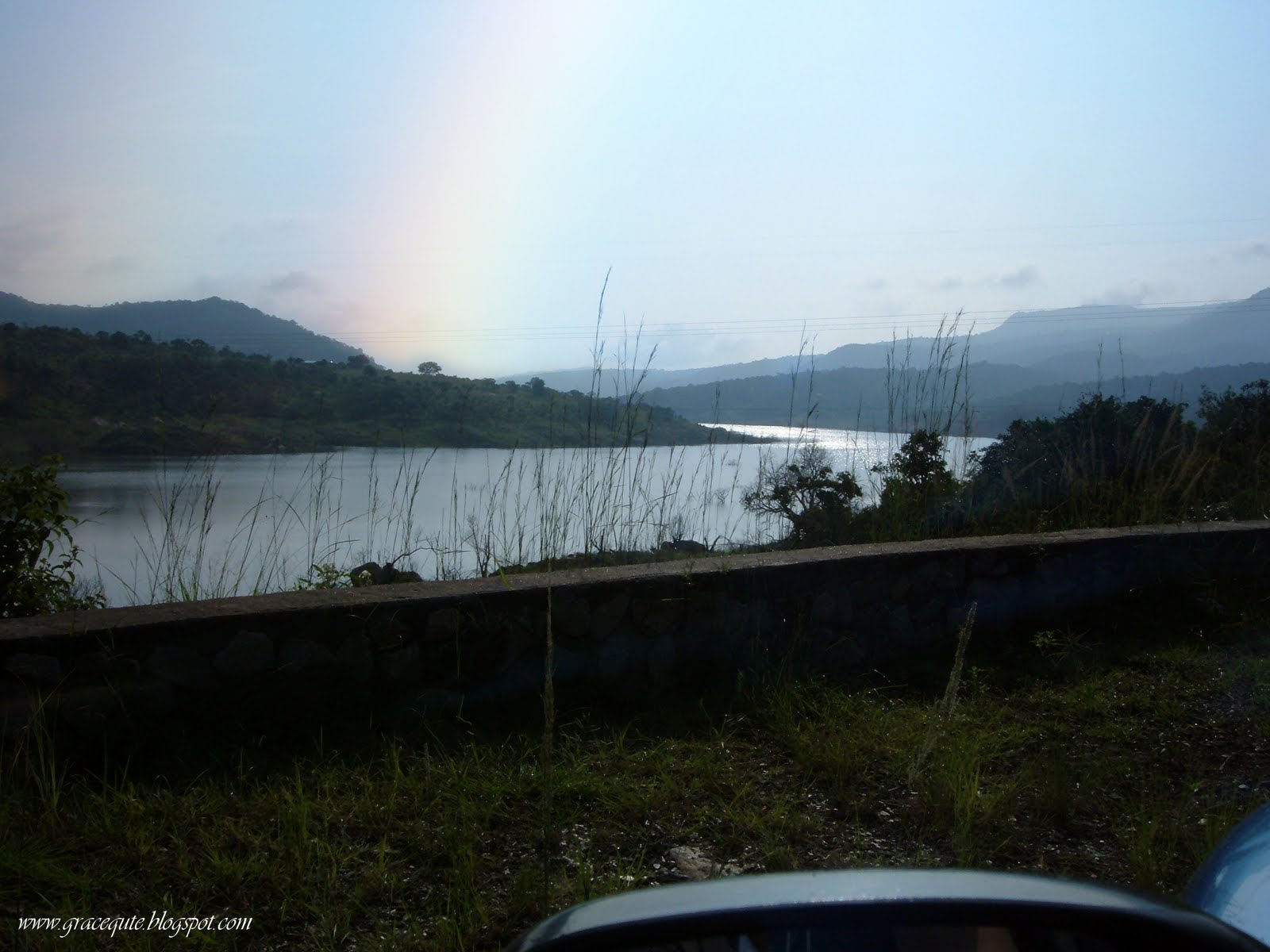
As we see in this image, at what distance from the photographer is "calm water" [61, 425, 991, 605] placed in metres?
4.30

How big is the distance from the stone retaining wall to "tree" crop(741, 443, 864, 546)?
1157 millimetres

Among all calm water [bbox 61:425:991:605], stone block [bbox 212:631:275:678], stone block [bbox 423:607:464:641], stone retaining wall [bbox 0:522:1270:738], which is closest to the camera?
stone retaining wall [bbox 0:522:1270:738]

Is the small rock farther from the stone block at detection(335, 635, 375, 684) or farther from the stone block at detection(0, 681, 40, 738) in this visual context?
the stone block at detection(0, 681, 40, 738)

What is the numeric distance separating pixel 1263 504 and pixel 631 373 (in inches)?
176

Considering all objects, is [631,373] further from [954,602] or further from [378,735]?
[378,735]

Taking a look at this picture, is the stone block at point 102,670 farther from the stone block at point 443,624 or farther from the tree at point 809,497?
the tree at point 809,497

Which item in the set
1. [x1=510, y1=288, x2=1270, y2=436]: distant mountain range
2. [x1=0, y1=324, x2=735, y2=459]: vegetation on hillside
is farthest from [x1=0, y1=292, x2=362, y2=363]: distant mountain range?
[x1=510, y1=288, x2=1270, y2=436]: distant mountain range

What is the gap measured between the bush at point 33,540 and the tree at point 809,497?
3.58 m

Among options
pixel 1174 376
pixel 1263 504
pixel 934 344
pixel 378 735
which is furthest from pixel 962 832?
pixel 1174 376

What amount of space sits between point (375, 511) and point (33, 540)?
1563mm

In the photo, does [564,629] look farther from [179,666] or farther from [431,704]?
[179,666]

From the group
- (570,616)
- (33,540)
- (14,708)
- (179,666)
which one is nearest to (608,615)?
(570,616)

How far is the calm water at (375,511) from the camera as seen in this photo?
14.1 ft

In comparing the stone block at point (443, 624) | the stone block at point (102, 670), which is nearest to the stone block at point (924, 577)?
the stone block at point (443, 624)
